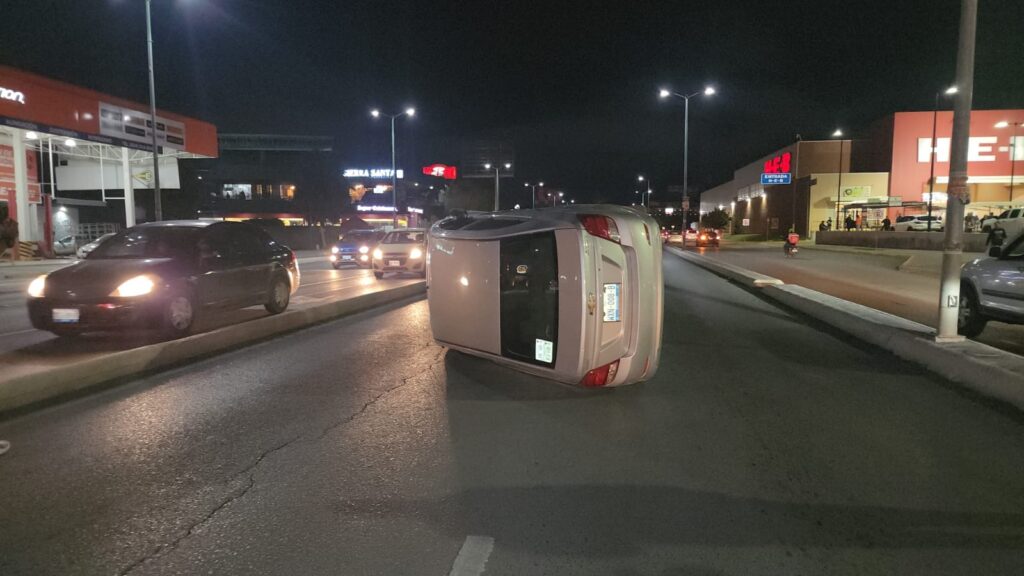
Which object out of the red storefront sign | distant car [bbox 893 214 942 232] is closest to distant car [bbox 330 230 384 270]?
distant car [bbox 893 214 942 232]

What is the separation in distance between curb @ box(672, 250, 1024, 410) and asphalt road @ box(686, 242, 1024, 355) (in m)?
0.86

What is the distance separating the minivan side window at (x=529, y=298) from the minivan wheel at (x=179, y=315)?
4.92 metres

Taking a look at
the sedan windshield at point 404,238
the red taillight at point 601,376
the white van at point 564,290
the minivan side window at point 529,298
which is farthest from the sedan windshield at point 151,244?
the sedan windshield at point 404,238

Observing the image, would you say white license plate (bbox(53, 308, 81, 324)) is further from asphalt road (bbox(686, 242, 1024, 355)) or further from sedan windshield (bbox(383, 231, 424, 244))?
sedan windshield (bbox(383, 231, 424, 244))

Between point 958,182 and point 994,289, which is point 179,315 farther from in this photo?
point 994,289

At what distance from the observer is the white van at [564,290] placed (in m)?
5.92

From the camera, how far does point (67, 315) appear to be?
8.48 meters

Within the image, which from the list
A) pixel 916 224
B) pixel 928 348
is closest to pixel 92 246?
pixel 928 348

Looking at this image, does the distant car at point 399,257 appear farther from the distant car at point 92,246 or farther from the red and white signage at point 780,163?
the red and white signage at point 780,163

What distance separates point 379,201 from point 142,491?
92.8 metres

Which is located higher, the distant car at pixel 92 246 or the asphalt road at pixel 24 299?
the distant car at pixel 92 246

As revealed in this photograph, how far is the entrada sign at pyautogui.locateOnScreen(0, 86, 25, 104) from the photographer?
2288 cm

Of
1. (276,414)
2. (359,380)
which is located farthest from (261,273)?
(276,414)

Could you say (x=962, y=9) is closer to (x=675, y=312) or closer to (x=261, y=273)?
(x=675, y=312)
